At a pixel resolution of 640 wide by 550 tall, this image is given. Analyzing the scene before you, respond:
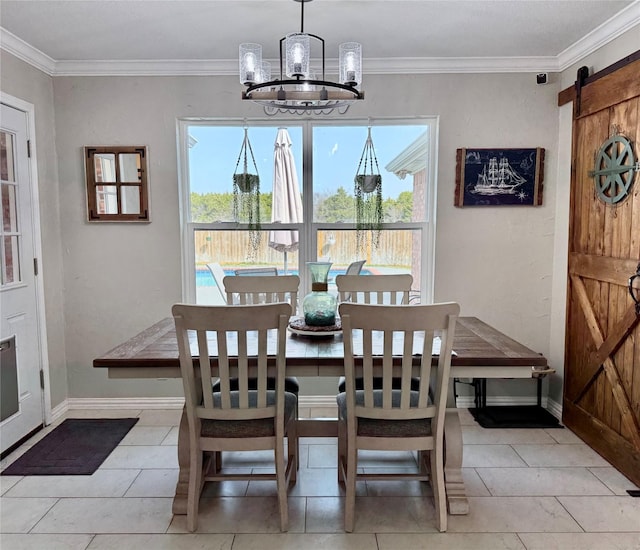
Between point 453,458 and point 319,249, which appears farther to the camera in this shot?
point 319,249

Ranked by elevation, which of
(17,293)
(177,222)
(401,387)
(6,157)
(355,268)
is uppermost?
(6,157)

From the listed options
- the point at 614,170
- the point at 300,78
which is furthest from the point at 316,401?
the point at 614,170

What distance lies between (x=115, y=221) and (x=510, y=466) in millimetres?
3080

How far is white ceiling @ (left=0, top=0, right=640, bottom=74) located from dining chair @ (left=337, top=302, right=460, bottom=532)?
172 cm

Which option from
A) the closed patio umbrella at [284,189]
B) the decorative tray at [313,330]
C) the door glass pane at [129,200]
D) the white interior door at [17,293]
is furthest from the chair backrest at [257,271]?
the white interior door at [17,293]

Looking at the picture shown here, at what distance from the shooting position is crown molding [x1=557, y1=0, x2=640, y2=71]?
8.59 feet

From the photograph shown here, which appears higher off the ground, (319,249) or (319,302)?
(319,249)

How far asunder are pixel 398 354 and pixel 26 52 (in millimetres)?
2998

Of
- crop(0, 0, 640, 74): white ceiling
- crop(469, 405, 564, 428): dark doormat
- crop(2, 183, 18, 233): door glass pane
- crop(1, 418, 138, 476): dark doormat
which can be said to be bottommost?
crop(1, 418, 138, 476): dark doormat

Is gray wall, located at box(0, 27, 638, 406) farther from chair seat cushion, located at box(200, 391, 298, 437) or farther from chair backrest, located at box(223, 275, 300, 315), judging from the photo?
chair seat cushion, located at box(200, 391, 298, 437)

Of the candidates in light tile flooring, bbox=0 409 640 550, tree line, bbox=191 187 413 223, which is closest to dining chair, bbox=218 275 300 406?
tree line, bbox=191 187 413 223

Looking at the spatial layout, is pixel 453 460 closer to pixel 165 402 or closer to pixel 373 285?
pixel 373 285

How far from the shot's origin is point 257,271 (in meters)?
3.66

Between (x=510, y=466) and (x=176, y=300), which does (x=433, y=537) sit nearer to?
(x=510, y=466)
